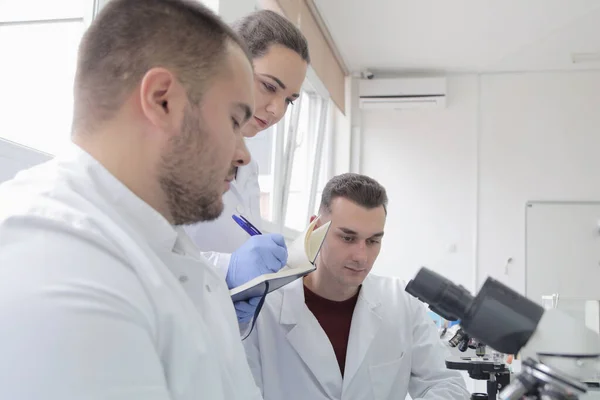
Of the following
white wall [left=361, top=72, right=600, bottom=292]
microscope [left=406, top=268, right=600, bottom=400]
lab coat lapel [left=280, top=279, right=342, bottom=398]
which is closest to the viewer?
microscope [left=406, top=268, right=600, bottom=400]

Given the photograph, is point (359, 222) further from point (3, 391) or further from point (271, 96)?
point (3, 391)

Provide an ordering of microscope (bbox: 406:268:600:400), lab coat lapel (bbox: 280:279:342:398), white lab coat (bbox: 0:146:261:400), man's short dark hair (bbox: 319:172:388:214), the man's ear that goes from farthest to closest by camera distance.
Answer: man's short dark hair (bbox: 319:172:388:214) → lab coat lapel (bbox: 280:279:342:398) → the man's ear → microscope (bbox: 406:268:600:400) → white lab coat (bbox: 0:146:261:400)

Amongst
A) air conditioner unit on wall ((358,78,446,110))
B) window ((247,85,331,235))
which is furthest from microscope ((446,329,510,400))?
air conditioner unit on wall ((358,78,446,110))

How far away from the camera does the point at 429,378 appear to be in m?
1.93

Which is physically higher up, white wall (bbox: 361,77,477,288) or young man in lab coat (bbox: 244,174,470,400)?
white wall (bbox: 361,77,477,288)

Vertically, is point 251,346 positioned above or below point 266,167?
below

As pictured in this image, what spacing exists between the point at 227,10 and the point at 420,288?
1957mm

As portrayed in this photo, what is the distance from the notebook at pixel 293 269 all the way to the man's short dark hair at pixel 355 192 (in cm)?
55

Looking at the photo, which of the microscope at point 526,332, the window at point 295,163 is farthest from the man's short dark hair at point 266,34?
the window at point 295,163

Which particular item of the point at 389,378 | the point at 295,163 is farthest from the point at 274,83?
the point at 295,163

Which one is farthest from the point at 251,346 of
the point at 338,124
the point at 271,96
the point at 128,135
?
the point at 338,124

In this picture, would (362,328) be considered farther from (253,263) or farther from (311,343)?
(253,263)

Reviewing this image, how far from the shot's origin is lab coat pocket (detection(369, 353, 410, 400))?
1851 mm

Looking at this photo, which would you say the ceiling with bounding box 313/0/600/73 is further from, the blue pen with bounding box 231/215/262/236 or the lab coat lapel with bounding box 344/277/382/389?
the blue pen with bounding box 231/215/262/236
